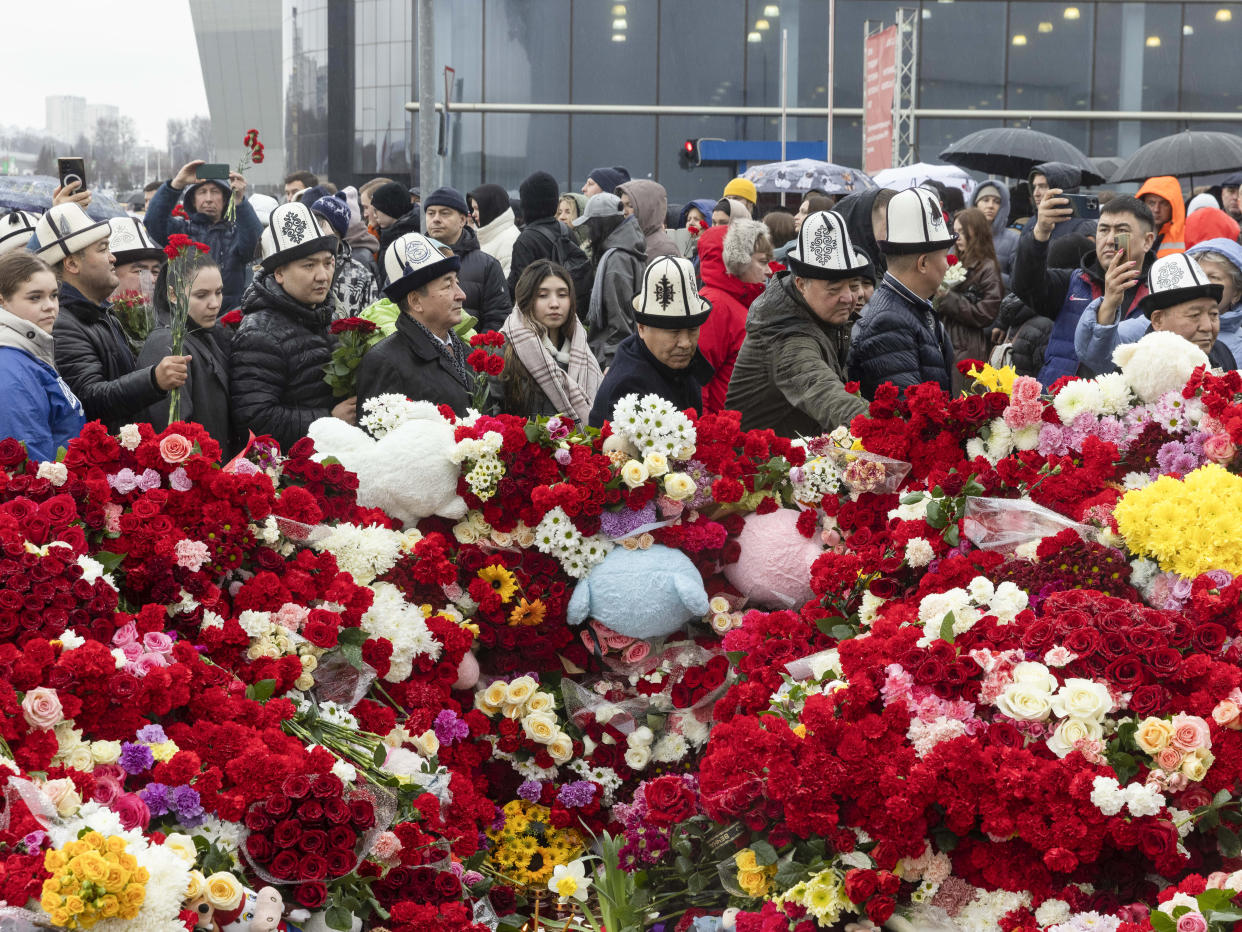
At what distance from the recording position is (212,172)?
25.6 feet

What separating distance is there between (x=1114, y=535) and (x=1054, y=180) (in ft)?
17.9

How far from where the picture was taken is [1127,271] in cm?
538

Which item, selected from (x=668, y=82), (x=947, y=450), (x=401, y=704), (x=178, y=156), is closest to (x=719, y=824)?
(x=401, y=704)

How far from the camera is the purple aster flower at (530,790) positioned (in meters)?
4.11

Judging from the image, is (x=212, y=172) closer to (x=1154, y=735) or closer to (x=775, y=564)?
(x=775, y=564)

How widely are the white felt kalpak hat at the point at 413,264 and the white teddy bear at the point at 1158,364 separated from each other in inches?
91.0

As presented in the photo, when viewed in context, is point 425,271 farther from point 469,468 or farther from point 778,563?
point 778,563

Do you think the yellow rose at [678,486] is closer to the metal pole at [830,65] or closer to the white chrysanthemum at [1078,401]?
the white chrysanthemum at [1078,401]

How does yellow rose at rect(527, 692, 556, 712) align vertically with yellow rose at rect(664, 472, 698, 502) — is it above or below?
below

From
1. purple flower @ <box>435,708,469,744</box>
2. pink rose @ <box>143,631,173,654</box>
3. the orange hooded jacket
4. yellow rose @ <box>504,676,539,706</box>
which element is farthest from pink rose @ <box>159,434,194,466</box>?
the orange hooded jacket

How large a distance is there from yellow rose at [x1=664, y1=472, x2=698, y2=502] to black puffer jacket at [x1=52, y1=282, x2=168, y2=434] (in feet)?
6.05

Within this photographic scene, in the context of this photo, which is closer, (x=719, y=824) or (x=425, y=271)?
(x=719, y=824)

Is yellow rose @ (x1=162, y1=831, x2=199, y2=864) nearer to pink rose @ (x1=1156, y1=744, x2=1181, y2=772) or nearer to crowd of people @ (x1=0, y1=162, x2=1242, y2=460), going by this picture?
pink rose @ (x1=1156, y1=744, x2=1181, y2=772)

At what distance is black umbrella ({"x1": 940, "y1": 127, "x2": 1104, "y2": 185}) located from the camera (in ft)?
35.9
